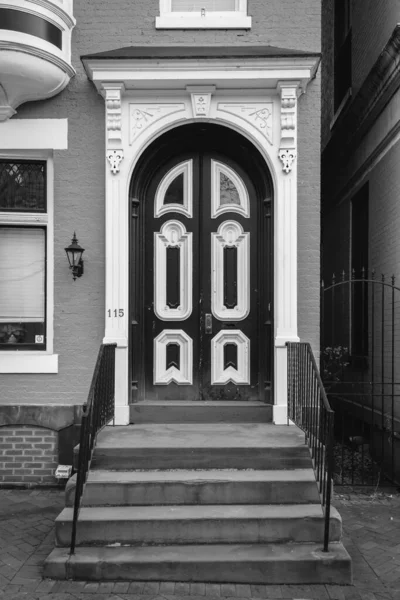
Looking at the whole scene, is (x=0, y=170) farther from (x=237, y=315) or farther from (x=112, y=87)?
(x=237, y=315)

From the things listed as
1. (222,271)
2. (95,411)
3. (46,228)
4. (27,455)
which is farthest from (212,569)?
(46,228)

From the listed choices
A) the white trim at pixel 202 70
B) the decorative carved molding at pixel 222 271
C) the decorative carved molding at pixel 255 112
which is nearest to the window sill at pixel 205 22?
the white trim at pixel 202 70

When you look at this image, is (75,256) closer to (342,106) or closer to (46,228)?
(46,228)

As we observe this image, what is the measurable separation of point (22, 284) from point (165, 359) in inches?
71.7

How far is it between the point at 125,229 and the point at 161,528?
300 cm

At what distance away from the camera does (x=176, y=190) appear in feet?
20.1

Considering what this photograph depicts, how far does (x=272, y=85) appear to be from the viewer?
18.9ft

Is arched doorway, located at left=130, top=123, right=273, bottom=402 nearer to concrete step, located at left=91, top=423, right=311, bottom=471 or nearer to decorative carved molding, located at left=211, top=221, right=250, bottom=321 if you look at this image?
decorative carved molding, located at left=211, top=221, right=250, bottom=321

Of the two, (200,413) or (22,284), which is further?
(22,284)

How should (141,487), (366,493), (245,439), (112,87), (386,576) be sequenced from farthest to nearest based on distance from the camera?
1. (366,493)
2. (112,87)
3. (245,439)
4. (141,487)
5. (386,576)

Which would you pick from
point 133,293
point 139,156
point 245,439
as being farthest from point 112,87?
point 245,439

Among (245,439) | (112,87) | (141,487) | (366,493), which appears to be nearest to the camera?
(141,487)

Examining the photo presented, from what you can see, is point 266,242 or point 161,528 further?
point 266,242

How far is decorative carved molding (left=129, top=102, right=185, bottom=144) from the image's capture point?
5.85 meters
